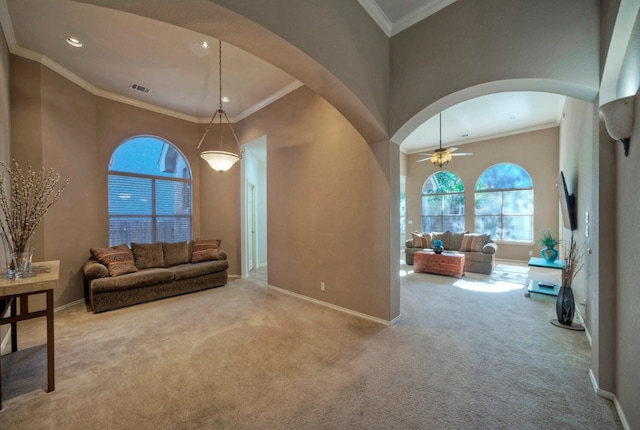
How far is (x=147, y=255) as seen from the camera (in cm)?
464

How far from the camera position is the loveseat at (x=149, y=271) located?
378cm

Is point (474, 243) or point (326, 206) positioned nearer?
point (326, 206)

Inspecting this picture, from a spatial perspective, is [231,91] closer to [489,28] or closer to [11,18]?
[11,18]

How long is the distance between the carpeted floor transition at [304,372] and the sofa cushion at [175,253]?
125 cm

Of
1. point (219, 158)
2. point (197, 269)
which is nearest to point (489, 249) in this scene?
point (219, 158)

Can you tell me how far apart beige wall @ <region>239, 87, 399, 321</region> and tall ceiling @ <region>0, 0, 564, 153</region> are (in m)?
0.82

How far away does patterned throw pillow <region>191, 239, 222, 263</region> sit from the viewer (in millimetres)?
5093

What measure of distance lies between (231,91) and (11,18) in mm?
2570

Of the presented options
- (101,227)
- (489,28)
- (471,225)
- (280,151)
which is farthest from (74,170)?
(471,225)

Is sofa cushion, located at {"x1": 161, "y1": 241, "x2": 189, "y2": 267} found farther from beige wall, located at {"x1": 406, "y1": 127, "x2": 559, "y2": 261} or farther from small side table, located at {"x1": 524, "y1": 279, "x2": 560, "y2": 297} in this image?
beige wall, located at {"x1": 406, "y1": 127, "x2": 559, "y2": 261}

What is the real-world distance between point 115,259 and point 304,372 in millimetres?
3772

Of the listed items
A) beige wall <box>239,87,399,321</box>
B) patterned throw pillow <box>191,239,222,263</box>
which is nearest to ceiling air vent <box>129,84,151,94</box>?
beige wall <box>239,87,399,321</box>

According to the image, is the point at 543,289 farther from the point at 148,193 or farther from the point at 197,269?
the point at 148,193

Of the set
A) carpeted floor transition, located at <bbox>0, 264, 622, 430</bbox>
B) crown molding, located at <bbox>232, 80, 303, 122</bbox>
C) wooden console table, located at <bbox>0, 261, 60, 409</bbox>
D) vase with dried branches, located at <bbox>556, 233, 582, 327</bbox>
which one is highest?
crown molding, located at <bbox>232, 80, 303, 122</bbox>
